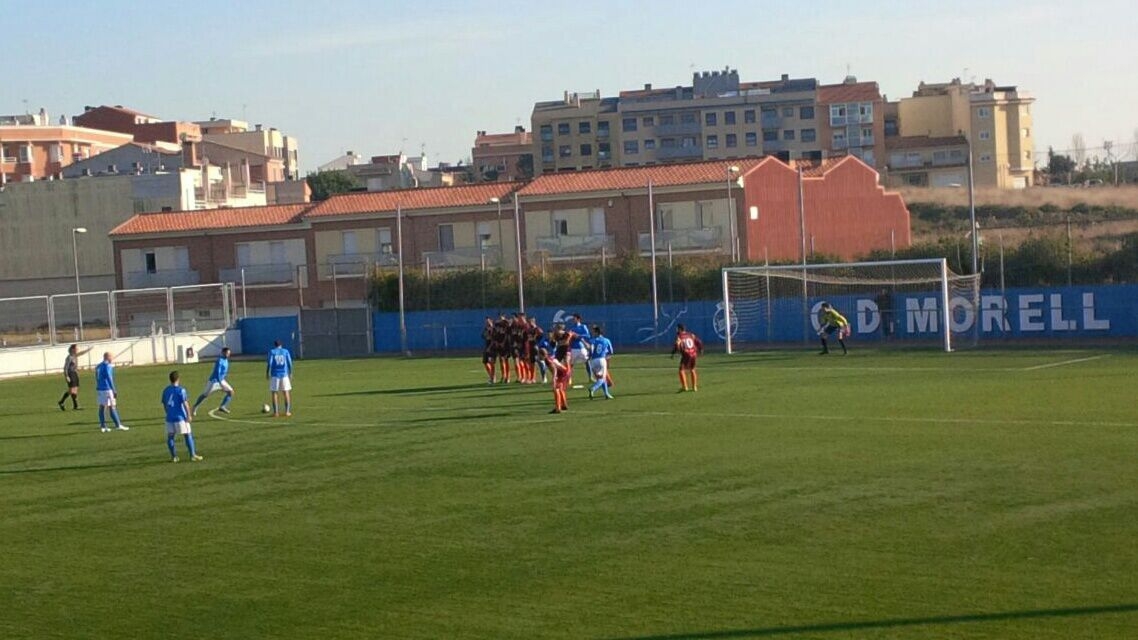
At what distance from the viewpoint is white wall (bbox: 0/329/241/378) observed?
2149 inches

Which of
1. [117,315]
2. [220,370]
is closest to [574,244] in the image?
[117,315]

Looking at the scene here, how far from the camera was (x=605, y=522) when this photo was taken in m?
16.4

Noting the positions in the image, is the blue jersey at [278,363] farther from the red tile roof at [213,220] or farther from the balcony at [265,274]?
the red tile roof at [213,220]

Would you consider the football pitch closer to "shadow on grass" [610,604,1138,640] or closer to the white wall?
"shadow on grass" [610,604,1138,640]

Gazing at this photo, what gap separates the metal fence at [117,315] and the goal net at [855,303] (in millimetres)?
23392

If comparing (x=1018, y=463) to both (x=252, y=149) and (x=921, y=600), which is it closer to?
(x=921, y=600)

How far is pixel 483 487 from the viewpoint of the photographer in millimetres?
19422

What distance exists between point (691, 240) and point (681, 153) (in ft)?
170

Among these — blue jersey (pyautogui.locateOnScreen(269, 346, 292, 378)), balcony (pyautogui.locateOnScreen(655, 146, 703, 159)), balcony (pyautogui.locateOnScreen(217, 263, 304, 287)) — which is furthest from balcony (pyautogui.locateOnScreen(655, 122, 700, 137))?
blue jersey (pyautogui.locateOnScreen(269, 346, 292, 378))

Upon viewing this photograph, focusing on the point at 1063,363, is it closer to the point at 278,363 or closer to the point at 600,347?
the point at 600,347

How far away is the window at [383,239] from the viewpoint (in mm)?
72938

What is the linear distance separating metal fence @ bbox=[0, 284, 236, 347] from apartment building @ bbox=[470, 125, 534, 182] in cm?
6366

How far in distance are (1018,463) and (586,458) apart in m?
6.45

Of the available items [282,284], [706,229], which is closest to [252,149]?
[282,284]
